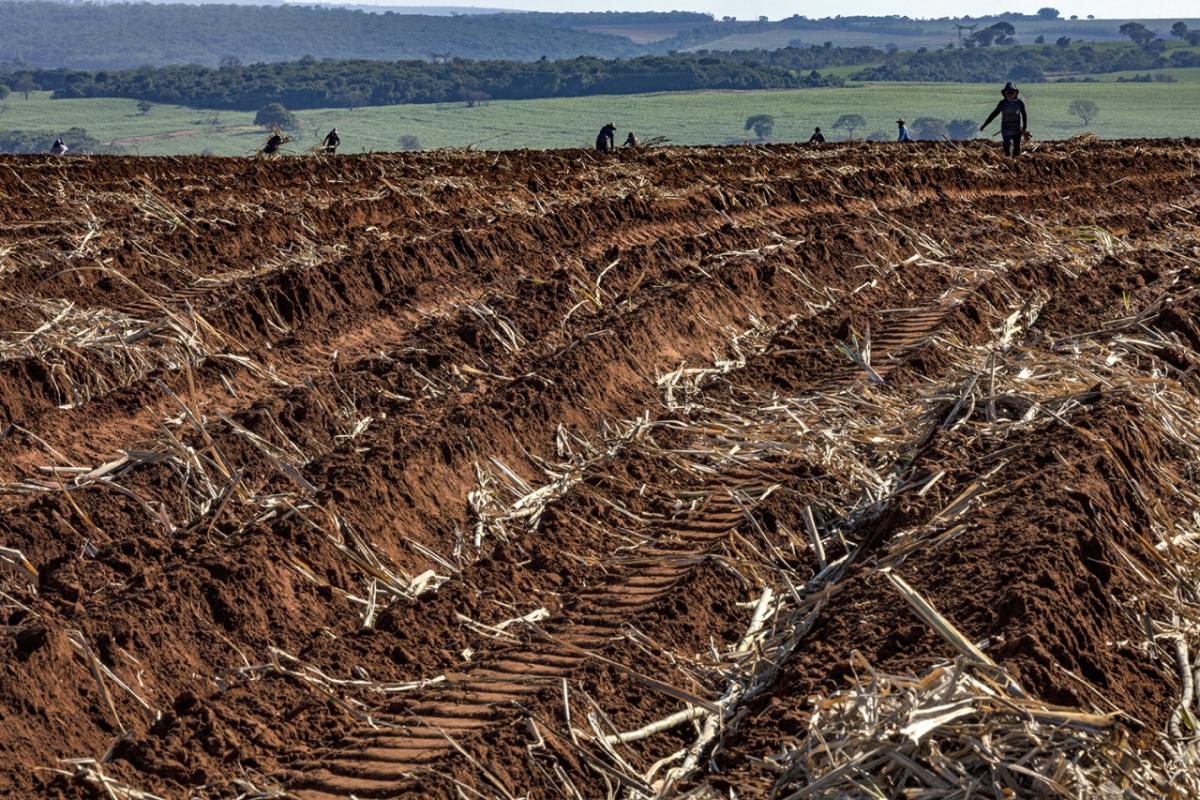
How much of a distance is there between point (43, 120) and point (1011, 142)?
65.8 meters

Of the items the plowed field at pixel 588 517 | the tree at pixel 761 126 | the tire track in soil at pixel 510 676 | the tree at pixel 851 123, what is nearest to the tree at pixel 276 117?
the tree at pixel 761 126

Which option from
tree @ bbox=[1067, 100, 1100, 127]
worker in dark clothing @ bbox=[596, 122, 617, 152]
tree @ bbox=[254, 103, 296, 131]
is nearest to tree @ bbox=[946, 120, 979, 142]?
tree @ bbox=[1067, 100, 1100, 127]

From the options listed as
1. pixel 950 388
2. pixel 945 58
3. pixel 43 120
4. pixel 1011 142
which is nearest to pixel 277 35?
pixel 945 58

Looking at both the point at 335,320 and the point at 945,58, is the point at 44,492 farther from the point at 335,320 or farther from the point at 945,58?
the point at 945,58

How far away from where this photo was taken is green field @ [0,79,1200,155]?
214ft

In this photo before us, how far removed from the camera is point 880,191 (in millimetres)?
15414

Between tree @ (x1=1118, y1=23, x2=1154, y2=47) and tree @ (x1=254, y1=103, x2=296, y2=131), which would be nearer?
tree @ (x1=254, y1=103, x2=296, y2=131)

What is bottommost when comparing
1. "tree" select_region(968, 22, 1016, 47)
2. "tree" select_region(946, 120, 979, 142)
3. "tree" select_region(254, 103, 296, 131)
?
"tree" select_region(946, 120, 979, 142)

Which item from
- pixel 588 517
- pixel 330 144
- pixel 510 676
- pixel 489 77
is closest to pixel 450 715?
pixel 510 676

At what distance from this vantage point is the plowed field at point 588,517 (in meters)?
4.39

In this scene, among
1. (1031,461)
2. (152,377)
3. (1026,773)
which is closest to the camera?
(1026,773)

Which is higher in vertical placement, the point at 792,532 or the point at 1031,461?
the point at 1031,461

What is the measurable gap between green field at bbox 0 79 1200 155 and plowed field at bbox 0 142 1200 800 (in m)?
48.1

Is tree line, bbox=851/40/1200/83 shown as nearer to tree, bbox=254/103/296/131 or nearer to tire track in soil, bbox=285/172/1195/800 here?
tree, bbox=254/103/296/131
